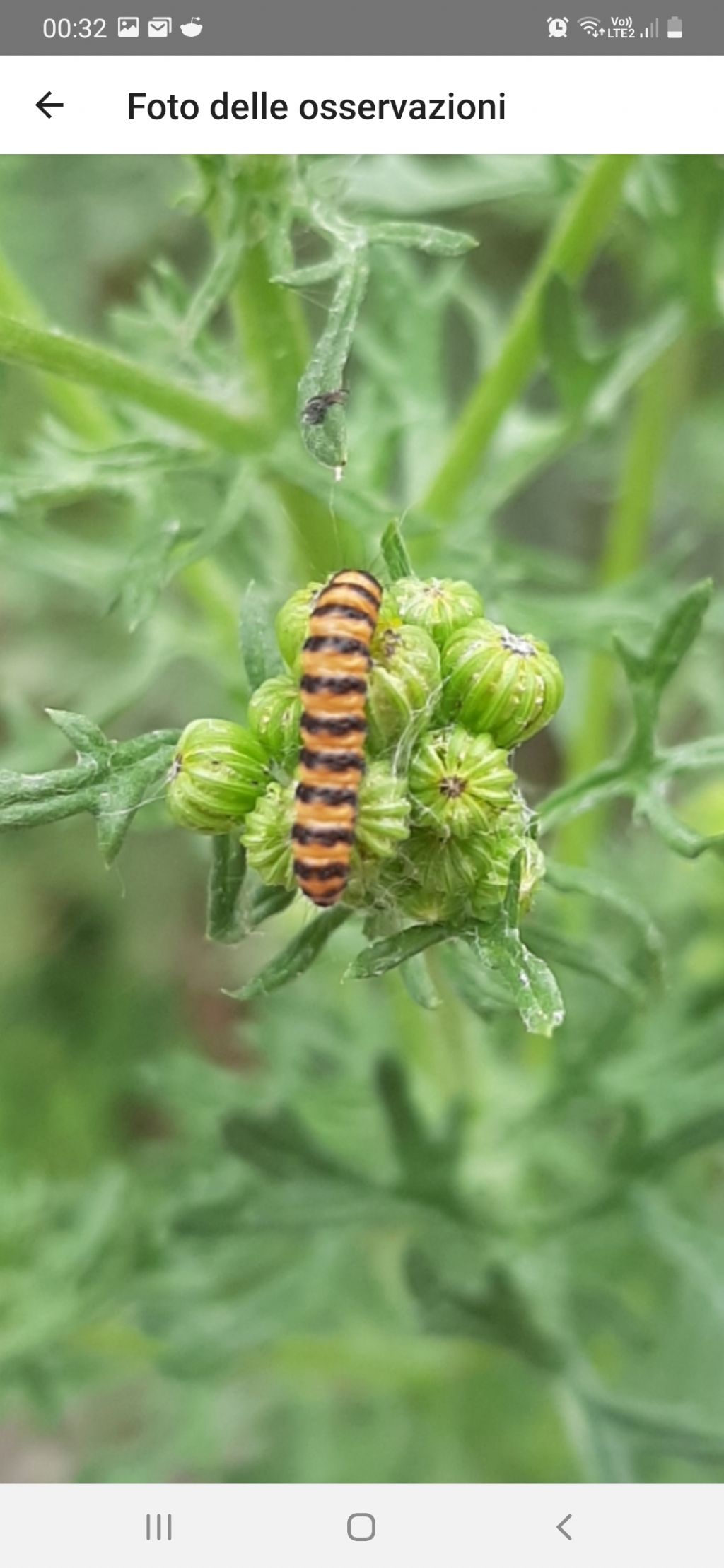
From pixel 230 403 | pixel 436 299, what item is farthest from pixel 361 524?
pixel 436 299

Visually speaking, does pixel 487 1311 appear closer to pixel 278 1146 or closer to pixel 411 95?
pixel 278 1146

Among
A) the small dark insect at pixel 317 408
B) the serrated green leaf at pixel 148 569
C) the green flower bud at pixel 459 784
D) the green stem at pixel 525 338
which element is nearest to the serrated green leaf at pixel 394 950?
the green flower bud at pixel 459 784

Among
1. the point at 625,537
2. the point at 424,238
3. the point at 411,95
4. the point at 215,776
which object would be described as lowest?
the point at 215,776

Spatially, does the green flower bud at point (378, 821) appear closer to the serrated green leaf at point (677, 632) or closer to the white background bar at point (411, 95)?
the serrated green leaf at point (677, 632)

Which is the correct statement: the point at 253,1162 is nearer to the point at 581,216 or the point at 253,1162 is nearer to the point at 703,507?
the point at 581,216
